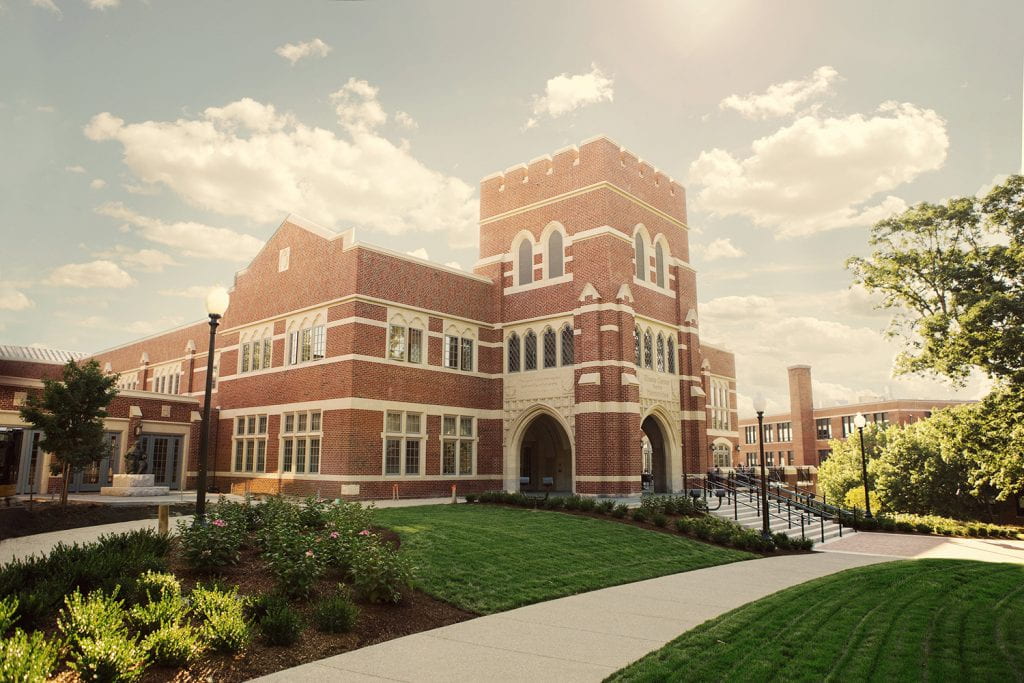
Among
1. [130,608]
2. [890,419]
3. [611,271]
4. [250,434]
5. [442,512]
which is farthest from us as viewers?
[890,419]

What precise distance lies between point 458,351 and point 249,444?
9.97m

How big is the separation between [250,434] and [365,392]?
25.3 ft

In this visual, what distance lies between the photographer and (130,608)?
271 inches

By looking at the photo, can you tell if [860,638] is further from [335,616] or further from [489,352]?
[489,352]

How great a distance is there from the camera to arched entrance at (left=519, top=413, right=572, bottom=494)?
→ 102ft

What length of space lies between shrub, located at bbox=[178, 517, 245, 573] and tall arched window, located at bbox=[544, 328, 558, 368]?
18443mm

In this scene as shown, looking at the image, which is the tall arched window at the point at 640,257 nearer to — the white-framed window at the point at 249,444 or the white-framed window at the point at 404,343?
the white-framed window at the point at 404,343

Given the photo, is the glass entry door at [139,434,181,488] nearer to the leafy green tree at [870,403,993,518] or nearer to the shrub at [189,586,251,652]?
the shrub at [189,586,251,652]

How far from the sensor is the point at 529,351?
2789 cm

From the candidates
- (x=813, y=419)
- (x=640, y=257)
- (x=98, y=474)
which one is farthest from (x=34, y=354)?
(x=813, y=419)

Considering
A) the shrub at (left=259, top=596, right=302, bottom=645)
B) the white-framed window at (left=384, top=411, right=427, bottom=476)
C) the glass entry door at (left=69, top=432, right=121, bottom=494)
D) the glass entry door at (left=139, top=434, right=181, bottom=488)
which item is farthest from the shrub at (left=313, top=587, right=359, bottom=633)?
the glass entry door at (left=139, top=434, right=181, bottom=488)

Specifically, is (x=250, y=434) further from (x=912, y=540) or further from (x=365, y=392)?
(x=912, y=540)

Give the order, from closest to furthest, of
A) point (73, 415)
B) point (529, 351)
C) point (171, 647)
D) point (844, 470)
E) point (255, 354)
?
point (171, 647), point (73, 415), point (529, 351), point (255, 354), point (844, 470)

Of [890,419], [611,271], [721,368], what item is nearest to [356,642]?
[611,271]
